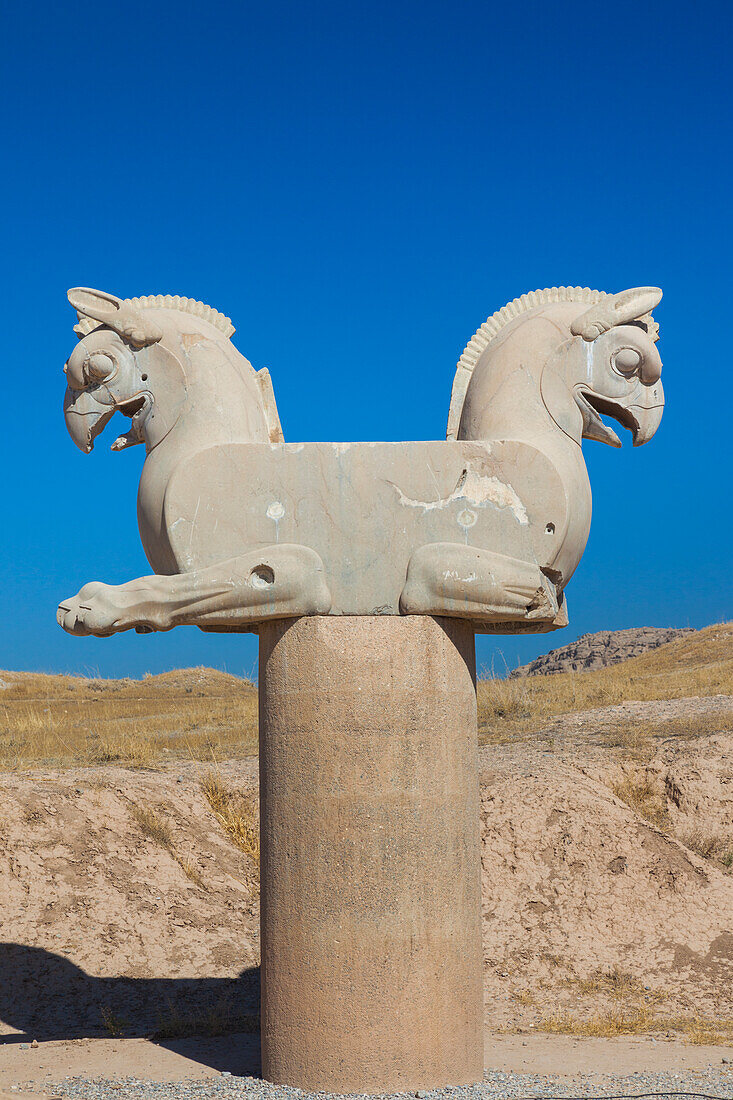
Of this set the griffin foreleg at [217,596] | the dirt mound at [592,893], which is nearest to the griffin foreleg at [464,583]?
the griffin foreleg at [217,596]

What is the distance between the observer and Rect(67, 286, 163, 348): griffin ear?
5605 mm

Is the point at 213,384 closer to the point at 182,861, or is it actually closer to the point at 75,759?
the point at 182,861

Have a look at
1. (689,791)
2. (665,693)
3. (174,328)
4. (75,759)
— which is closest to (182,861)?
(75,759)

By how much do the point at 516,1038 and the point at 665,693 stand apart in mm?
9819

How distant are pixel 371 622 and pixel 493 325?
6.35 feet

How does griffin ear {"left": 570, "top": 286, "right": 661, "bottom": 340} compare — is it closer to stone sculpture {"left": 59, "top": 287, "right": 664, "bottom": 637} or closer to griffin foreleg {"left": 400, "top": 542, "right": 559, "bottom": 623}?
stone sculpture {"left": 59, "top": 287, "right": 664, "bottom": 637}

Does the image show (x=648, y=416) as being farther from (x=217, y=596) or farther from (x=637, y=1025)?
(x=637, y=1025)

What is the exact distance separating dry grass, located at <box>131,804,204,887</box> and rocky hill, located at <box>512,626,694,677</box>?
776 inches

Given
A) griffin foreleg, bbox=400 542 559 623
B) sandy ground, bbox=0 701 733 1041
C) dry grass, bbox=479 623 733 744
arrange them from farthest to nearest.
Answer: dry grass, bbox=479 623 733 744 → sandy ground, bbox=0 701 733 1041 → griffin foreleg, bbox=400 542 559 623

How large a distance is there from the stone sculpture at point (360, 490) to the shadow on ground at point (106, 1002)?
10.1 ft

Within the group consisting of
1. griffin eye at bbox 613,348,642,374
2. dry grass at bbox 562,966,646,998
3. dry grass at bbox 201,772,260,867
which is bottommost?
dry grass at bbox 562,966,646,998

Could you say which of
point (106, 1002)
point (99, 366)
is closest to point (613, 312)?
point (99, 366)

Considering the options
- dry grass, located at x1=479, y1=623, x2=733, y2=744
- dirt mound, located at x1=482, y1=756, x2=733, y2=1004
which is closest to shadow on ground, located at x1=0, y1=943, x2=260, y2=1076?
dirt mound, located at x1=482, y1=756, x2=733, y2=1004

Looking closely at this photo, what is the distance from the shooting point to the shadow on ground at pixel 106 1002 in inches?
276
